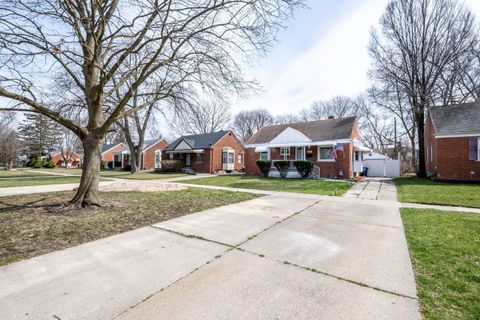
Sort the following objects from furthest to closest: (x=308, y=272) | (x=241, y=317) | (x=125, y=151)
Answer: (x=125, y=151) → (x=308, y=272) → (x=241, y=317)

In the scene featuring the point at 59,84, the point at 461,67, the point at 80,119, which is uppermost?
the point at 461,67

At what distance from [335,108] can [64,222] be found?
49.4 meters

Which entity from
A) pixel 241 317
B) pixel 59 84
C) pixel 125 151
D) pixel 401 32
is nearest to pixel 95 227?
pixel 241 317

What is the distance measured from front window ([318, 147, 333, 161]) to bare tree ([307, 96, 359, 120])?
88.3 feet

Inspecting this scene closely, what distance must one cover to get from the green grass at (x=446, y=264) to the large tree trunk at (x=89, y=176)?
25.9 feet

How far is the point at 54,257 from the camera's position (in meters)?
3.54

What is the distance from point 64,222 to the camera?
17.9 feet

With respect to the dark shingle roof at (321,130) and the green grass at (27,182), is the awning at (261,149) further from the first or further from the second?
the green grass at (27,182)

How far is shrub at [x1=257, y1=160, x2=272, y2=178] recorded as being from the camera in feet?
67.8

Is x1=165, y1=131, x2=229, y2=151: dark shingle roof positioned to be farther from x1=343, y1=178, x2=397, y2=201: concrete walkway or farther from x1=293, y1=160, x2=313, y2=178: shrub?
x1=343, y1=178, x2=397, y2=201: concrete walkway

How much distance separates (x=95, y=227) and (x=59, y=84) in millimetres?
6705

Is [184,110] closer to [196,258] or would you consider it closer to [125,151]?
[196,258]

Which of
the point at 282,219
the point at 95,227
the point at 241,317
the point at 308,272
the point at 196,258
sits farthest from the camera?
the point at 282,219

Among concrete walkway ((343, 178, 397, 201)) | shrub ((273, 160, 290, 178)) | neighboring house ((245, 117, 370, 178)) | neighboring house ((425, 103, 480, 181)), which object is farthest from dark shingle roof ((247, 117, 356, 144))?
concrete walkway ((343, 178, 397, 201))
